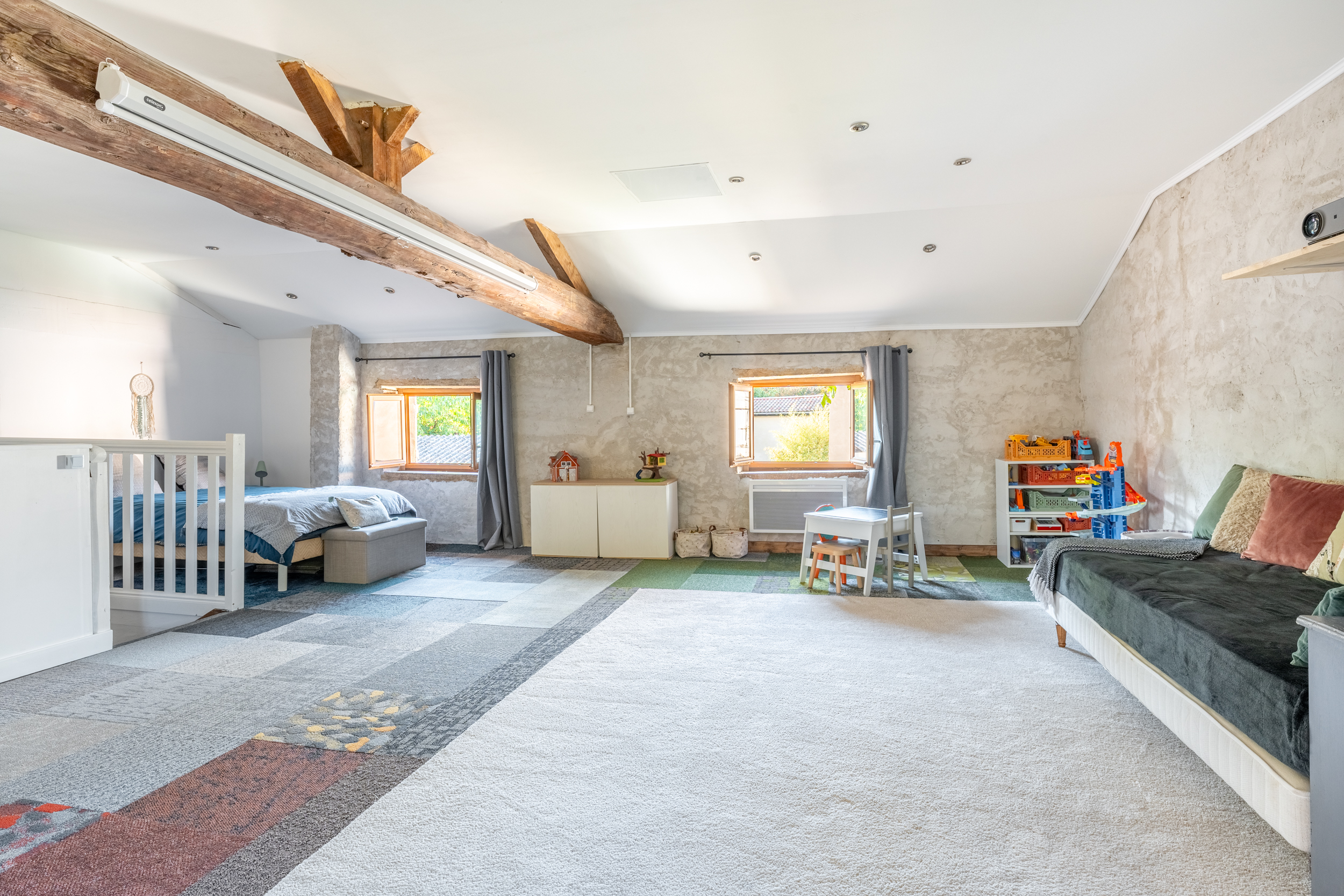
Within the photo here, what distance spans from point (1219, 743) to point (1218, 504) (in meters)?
2.20

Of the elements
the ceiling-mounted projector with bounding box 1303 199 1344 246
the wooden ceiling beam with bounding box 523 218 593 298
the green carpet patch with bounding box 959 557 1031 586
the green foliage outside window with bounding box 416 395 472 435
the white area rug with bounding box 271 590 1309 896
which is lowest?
the white area rug with bounding box 271 590 1309 896

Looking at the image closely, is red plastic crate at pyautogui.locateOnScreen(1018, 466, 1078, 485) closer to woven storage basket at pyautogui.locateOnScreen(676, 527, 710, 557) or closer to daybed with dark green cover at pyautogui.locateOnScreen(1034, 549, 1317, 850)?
daybed with dark green cover at pyautogui.locateOnScreen(1034, 549, 1317, 850)

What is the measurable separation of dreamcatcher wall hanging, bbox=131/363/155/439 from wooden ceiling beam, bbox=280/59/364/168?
171 inches

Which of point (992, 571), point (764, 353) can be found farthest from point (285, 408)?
point (992, 571)

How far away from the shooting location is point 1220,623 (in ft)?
7.47

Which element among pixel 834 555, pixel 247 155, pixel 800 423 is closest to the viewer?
pixel 247 155

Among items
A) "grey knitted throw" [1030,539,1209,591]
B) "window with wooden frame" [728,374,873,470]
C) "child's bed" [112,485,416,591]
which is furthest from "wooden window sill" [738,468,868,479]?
"child's bed" [112,485,416,591]

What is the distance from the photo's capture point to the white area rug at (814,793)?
6.04 feet

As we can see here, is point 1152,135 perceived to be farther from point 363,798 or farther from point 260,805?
point 260,805

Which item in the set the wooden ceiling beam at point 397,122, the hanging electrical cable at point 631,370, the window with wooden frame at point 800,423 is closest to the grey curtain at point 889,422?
the window with wooden frame at point 800,423

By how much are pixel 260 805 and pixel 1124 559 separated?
3577mm

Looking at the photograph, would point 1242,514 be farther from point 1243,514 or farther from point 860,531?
point 860,531

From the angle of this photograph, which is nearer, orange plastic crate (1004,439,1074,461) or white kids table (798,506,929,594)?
white kids table (798,506,929,594)

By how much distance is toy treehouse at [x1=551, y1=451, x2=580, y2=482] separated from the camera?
6859 millimetres
